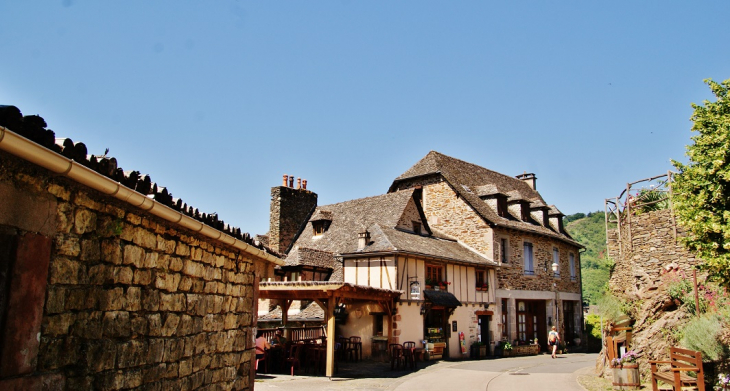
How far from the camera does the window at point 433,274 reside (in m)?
19.0

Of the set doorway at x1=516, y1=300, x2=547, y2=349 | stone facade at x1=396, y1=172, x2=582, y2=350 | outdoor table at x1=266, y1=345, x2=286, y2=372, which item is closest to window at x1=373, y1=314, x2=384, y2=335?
outdoor table at x1=266, y1=345, x2=286, y2=372

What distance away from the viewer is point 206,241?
565cm

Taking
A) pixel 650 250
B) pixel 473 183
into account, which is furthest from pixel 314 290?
pixel 473 183

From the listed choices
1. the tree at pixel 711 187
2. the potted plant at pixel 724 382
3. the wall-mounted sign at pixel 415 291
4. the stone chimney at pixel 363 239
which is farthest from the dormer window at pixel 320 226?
the potted plant at pixel 724 382

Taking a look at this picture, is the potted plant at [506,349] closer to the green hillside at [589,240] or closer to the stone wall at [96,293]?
the stone wall at [96,293]

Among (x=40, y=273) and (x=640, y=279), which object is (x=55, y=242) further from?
(x=640, y=279)

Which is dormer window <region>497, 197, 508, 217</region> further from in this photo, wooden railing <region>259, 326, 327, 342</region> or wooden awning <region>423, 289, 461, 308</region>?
wooden railing <region>259, 326, 327, 342</region>

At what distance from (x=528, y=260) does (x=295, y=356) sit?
45.1ft

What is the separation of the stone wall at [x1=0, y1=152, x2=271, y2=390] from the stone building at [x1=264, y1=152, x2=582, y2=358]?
1221 centimetres

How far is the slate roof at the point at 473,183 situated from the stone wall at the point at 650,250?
6067mm

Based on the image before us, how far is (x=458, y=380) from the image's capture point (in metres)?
13.5

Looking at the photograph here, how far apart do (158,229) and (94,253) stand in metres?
0.95

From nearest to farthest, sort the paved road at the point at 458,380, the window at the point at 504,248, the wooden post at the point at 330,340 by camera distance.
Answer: the paved road at the point at 458,380 → the wooden post at the point at 330,340 → the window at the point at 504,248

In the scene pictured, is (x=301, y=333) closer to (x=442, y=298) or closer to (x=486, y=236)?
(x=442, y=298)
